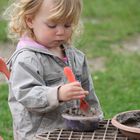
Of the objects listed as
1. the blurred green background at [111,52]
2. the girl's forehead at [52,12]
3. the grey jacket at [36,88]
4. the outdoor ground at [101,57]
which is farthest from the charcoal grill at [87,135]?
the outdoor ground at [101,57]

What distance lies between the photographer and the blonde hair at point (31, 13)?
3836 millimetres

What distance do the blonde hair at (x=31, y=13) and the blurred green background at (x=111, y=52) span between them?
1.42 ft

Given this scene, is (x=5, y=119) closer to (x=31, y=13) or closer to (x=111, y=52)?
(x=31, y=13)

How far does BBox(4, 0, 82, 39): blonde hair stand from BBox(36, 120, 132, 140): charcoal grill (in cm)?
64

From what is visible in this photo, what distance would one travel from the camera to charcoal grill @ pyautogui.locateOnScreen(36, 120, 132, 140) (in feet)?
11.6

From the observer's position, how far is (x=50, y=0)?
3.89 metres

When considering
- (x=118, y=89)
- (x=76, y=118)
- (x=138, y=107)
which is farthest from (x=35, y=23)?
(x=118, y=89)

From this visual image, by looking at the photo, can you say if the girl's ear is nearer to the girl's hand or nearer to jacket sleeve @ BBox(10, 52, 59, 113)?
jacket sleeve @ BBox(10, 52, 59, 113)

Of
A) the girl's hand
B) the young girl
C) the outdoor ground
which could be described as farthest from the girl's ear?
the outdoor ground

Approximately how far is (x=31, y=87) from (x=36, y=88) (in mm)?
43

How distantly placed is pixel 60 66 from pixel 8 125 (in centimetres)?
170

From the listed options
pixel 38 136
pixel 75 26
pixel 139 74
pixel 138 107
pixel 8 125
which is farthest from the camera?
pixel 139 74

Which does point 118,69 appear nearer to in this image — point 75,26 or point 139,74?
point 139,74

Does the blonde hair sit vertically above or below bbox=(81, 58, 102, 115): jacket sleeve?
above
